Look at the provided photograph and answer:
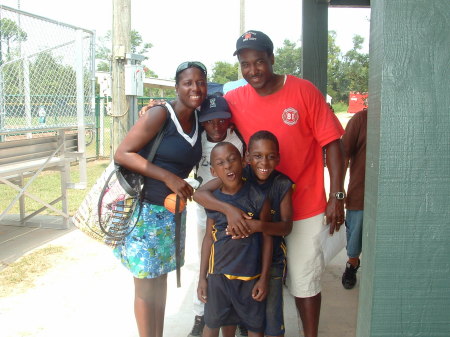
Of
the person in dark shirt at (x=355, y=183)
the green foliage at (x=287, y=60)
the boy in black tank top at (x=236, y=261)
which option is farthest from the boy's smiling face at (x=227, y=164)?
the green foliage at (x=287, y=60)

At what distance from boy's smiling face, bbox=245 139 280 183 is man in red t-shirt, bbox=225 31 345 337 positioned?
206 mm

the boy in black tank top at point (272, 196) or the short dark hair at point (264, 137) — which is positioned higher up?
the short dark hair at point (264, 137)

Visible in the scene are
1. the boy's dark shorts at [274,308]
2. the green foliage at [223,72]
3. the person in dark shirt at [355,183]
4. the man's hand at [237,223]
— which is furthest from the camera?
the green foliage at [223,72]

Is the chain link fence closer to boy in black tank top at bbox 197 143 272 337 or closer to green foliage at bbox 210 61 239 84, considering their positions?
boy in black tank top at bbox 197 143 272 337

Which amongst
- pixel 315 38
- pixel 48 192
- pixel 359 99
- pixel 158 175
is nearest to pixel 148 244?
pixel 158 175

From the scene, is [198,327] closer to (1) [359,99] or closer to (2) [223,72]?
(1) [359,99]

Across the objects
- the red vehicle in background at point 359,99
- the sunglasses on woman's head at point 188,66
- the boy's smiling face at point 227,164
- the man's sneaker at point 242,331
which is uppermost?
the red vehicle in background at point 359,99

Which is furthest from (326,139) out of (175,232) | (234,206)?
(175,232)

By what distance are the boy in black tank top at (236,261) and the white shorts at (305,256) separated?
337mm

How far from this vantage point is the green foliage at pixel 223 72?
2264 inches

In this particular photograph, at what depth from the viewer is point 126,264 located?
253cm

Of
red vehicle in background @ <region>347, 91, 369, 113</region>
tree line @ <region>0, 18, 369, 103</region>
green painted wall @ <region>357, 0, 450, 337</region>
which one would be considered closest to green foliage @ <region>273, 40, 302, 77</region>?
tree line @ <region>0, 18, 369, 103</region>

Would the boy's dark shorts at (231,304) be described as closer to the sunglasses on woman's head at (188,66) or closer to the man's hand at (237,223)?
the man's hand at (237,223)

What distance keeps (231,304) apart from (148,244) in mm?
532
